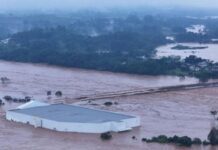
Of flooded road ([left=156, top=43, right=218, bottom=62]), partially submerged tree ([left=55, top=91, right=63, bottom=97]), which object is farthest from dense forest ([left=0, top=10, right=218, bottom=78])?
partially submerged tree ([left=55, top=91, right=63, bottom=97])

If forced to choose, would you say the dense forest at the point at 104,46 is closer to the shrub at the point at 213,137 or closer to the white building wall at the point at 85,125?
the white building wall at the point at 85,125

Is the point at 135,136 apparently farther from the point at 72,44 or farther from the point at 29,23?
the point at 29,23

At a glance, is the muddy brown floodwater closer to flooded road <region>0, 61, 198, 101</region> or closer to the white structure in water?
flooded road <region>0, 61, 198, 101</region>

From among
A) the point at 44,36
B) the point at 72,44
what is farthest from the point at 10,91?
the point at 44,36

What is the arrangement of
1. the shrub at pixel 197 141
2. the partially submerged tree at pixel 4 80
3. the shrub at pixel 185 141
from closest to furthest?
the shrub at pixel 185 141, the shrub at pixel 197 141, the partially submerged tree at pixel 4 80

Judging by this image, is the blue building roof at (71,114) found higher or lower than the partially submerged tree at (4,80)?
lower

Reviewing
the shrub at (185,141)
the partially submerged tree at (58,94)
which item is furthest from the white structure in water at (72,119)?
the partially submerged tree at (58,94)

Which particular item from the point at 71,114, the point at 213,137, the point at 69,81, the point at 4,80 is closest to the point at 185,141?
the point at 213,137
